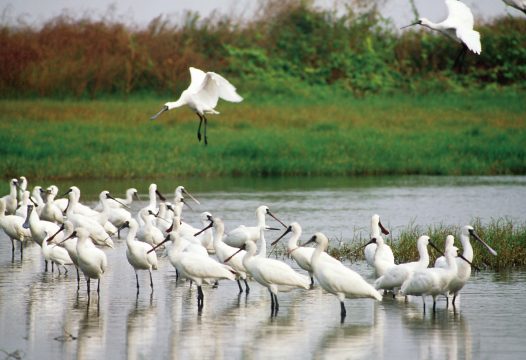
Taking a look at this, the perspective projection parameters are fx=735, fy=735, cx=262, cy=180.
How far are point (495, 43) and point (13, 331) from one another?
103 feet

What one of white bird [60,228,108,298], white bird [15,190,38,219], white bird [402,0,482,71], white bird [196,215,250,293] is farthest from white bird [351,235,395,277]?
white bird [15,190,38,219]

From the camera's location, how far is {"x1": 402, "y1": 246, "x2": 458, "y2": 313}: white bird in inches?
300

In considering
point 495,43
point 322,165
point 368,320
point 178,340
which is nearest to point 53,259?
point 178,340

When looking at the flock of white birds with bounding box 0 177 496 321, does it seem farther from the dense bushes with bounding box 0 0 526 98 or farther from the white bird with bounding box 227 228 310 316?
the dense bushes with bounding box 0 0 526 98

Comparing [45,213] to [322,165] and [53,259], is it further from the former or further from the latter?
[322,165]

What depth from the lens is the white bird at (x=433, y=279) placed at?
300 inches

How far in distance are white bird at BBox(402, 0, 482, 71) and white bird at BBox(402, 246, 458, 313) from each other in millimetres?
2717

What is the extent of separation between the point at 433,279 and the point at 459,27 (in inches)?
144

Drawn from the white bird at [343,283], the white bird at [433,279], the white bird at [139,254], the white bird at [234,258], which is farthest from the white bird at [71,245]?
the white bird at [433,279]

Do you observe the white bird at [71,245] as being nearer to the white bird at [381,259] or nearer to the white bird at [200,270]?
the white bird at [200,270]

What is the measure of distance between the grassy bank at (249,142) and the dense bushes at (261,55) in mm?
2643

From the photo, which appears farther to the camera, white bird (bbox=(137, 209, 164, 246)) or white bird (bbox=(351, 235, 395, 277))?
white bird (bbox=(137, 209, 164, 246))

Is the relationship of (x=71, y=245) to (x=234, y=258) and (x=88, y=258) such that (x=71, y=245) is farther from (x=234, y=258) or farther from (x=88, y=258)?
(x=234, y=258)

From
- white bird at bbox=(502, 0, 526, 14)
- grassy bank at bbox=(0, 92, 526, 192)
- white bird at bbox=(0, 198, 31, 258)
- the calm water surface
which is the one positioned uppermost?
white bird at bbox=(502, 0, 526, 14)
